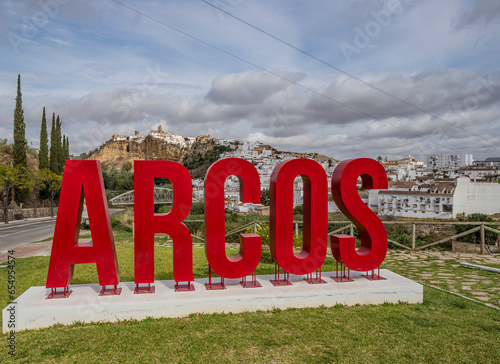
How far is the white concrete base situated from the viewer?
18.9ft

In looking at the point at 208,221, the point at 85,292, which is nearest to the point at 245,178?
the point at 208,221

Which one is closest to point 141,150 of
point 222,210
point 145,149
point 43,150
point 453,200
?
point 145,149

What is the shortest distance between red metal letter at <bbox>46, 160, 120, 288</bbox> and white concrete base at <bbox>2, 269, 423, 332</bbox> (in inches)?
17.4

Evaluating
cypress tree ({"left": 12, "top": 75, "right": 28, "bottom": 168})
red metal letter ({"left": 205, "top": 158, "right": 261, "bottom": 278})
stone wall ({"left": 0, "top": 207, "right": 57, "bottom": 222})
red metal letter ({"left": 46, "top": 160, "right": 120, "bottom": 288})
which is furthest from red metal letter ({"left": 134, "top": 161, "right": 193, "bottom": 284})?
cypress tree ({"left": 12, "top": 75, "right": 28, "bottom": 168})

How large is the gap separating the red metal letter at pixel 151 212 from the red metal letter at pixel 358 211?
3050mm

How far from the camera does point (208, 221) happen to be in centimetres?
662

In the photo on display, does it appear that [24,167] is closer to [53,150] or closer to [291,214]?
[53,150]

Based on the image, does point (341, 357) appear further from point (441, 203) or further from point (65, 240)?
point (441, 203)

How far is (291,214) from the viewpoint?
Answer: 7.02m

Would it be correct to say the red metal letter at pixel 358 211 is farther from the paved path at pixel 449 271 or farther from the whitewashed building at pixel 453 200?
the whitewashed building at pixel 453 200

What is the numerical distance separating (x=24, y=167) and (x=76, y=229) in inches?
1464

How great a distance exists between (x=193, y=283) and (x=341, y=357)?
139 inches

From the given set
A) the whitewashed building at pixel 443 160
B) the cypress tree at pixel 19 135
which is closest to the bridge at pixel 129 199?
the cypress tree at pixel 19 135

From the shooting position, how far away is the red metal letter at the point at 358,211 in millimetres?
7148
